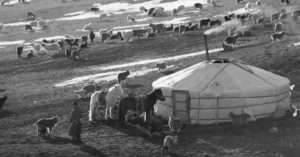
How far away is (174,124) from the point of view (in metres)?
17.3

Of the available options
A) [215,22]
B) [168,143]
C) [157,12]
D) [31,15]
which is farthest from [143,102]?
[31,15]

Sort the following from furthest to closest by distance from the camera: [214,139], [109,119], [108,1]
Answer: [108,1] → [109,119] → [214,139]

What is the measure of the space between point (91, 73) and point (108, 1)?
119 feet

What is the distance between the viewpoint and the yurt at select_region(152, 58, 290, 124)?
17906 mm

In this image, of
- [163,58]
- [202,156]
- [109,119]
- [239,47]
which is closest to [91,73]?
[163,58]

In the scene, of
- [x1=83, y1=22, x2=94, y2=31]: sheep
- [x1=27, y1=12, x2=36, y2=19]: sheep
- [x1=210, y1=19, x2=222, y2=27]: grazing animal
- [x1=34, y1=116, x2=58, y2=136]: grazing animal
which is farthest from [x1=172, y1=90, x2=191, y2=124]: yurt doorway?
[x1=27, y1=12, x2=36, y2=19]: sheep

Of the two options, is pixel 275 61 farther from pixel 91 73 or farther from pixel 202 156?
pixel 202 156

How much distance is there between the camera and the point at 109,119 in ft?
65.0

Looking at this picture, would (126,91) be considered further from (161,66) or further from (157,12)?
(157,12)

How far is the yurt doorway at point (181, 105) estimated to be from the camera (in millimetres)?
18281

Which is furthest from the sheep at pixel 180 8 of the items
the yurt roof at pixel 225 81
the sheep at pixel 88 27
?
the yurt roof at pixel 225 81

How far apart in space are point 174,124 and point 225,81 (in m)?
2.29

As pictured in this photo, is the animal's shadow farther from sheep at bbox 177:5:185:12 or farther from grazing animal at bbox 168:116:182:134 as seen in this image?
sheep at bbox 177:5:185:12

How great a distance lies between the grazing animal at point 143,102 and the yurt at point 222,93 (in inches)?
24.9
